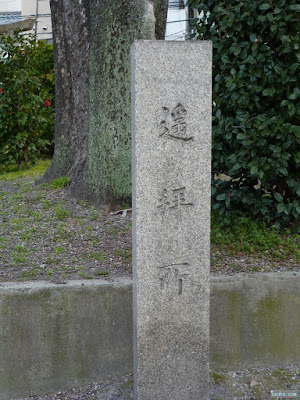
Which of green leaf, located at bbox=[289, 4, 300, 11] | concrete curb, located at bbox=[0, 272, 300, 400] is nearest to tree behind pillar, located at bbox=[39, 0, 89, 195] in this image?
concrete curb, located at bbox=[0, 272, 300, 400]

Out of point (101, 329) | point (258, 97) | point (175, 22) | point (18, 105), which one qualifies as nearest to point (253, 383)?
point (101, 329)

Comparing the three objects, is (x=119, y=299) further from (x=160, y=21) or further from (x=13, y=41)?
(x=13, y=41)

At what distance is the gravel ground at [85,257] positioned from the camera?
352cm

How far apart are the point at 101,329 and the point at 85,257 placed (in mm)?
760

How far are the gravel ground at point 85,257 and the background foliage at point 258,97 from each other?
714 millimetres

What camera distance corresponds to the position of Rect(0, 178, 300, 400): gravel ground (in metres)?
3.52

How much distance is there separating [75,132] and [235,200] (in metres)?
2.36

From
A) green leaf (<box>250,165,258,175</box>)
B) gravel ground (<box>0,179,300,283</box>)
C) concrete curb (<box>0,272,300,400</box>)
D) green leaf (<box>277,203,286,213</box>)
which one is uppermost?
green leaf (<box>250,165,258,175</box>)

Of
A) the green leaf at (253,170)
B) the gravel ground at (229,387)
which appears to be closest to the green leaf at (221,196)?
the green leaf at (253,170)

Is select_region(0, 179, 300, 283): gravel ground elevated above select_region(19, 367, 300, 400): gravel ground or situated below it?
above

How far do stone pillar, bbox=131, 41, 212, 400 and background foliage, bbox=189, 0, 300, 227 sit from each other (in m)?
1.26

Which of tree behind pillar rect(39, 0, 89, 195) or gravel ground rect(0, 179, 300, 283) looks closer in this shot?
gravel ground rect(0, 179, 300, 283)

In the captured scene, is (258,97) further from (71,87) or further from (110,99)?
(71,87)

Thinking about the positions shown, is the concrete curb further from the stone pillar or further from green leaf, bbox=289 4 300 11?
green leaf, bbox=289 4 300 11
